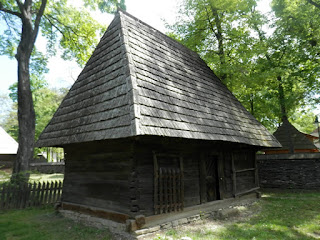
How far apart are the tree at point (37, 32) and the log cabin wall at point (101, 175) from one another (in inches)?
224

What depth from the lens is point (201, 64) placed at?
36.4 ft

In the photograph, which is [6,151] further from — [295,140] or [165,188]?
[295,140]

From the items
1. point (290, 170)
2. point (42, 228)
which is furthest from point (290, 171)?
point (42, 228)

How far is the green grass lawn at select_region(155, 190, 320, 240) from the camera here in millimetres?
5234

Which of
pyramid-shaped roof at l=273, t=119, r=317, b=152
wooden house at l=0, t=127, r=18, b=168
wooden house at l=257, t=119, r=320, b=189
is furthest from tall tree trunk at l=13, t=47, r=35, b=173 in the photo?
pyramid-shaped roof at l=273, t=119, r=317, b=152

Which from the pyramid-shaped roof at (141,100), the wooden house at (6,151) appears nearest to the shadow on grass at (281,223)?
the pyramid-shaped roof at (141,100)

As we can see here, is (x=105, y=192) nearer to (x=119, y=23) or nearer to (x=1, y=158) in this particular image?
(x=119, y=23)

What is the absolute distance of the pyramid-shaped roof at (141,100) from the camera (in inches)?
200

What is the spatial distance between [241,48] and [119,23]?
877 cm

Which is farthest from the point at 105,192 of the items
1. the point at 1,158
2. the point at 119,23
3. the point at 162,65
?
the point at 1,158

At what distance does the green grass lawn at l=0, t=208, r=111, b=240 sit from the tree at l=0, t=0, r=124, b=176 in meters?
5.03

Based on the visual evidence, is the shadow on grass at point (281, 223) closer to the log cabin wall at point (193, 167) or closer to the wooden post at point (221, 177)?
the log cabin wall at point (193, 167)

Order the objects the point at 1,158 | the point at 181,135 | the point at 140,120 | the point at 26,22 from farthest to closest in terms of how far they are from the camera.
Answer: the point at 1,158
the point at 26,22
the point at 181,135
the point at 140,120

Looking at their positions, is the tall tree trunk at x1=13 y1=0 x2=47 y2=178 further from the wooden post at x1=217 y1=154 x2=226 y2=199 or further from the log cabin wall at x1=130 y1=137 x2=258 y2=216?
the wooden post at x1=217 y1=154 x2=226 y2=199
